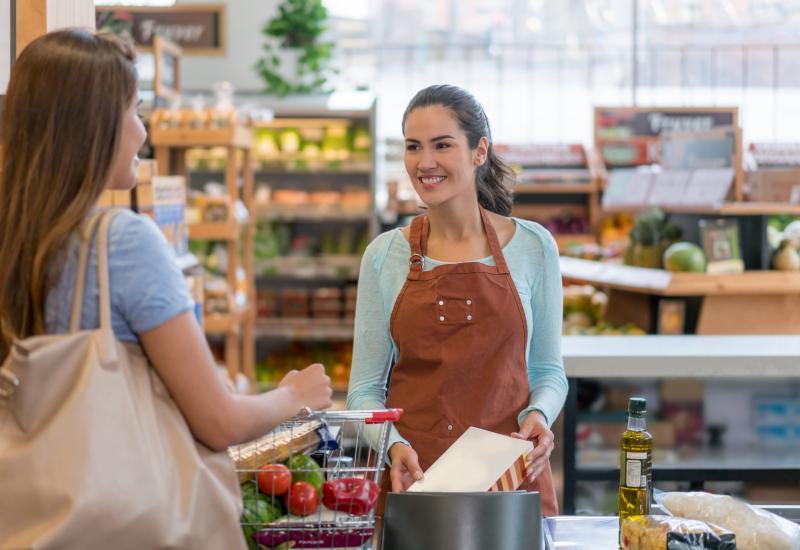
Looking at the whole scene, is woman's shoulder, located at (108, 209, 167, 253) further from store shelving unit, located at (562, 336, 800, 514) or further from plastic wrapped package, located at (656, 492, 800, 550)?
store shelving unit, located at (562, 336, 800, 514)

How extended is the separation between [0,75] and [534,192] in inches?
284

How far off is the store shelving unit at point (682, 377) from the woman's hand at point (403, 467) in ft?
3.99

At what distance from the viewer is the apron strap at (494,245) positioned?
8.28 ft

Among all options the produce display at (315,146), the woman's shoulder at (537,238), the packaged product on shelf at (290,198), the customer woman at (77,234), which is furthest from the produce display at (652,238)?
the customer woman at (77,234)

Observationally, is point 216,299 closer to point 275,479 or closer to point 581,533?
point 581,533

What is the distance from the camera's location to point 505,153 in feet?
31.2

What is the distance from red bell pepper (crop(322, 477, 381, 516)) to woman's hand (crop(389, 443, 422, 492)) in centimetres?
67

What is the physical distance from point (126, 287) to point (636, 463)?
3.24 ft

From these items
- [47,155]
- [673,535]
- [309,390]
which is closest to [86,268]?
[47,155]

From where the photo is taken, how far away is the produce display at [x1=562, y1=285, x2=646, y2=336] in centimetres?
509

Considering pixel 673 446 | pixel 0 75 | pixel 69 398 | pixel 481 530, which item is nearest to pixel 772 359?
pixel 673 446

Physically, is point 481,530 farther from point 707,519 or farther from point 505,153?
point 505,153

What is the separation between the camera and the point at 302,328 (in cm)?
827

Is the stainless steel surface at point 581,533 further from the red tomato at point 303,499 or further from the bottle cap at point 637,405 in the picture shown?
the red tomato at point 303,499
